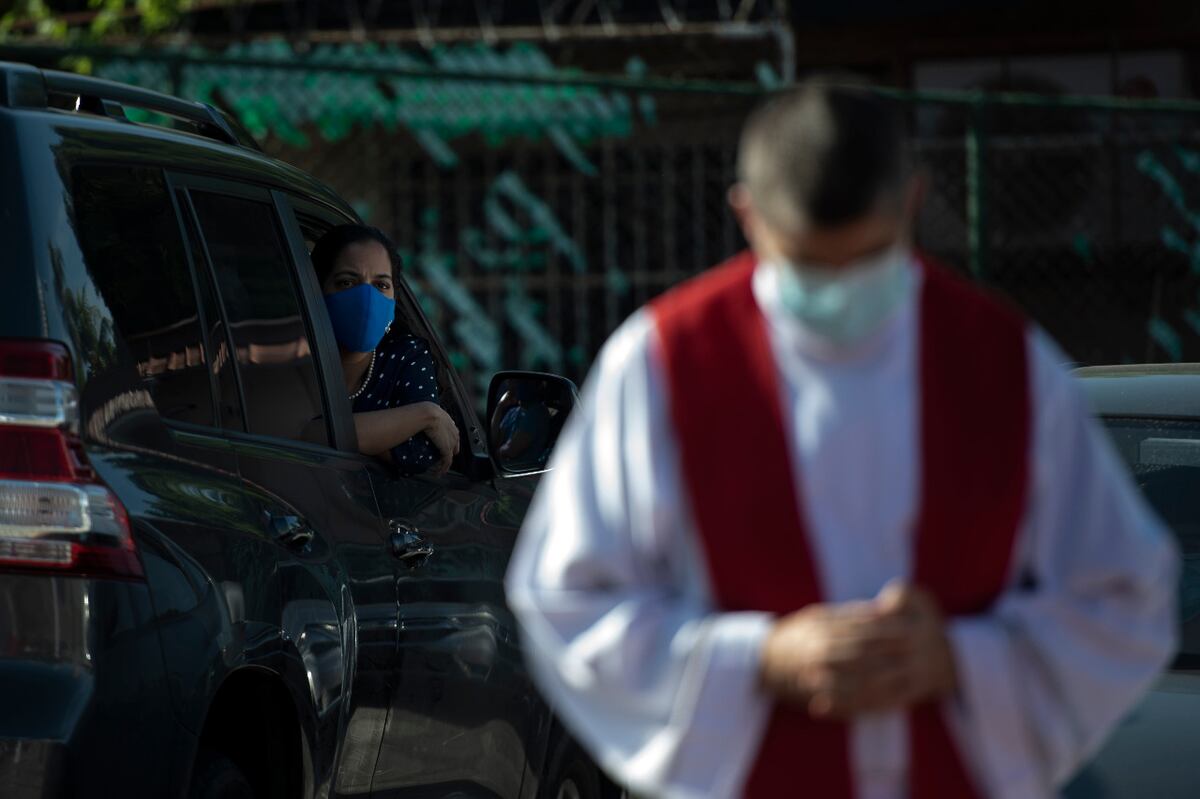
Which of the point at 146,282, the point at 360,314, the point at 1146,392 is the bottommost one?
the point at 1146,392

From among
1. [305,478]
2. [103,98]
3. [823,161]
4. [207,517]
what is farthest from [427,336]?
[823,161]

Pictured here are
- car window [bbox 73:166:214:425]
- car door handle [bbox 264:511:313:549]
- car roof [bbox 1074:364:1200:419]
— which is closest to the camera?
car window [bbox 73:166:214:425]

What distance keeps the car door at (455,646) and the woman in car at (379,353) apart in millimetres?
100

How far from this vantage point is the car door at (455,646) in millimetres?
4383

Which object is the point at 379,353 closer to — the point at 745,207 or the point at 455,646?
the point at 455,646

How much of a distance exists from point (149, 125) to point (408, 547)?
1032mm

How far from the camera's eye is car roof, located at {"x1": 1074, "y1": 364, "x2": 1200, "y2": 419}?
4.93 meters

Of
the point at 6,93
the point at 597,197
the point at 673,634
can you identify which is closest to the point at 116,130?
the point at 6,93

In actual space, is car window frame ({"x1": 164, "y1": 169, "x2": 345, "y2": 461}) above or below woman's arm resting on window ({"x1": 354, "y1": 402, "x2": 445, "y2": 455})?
above

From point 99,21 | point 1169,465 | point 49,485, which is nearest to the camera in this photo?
point 49,485

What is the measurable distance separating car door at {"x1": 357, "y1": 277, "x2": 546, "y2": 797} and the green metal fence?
19.0 ft

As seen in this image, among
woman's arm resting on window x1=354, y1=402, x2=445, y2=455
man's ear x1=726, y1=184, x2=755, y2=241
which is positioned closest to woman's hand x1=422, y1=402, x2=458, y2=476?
woman's arm resting on window x1=354, y1=402, x2=445, y2=455

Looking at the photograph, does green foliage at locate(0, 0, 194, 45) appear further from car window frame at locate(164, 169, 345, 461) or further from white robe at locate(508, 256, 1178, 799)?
white robe at locate(508, 256, 1178, 799)

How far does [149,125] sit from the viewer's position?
4133mm
